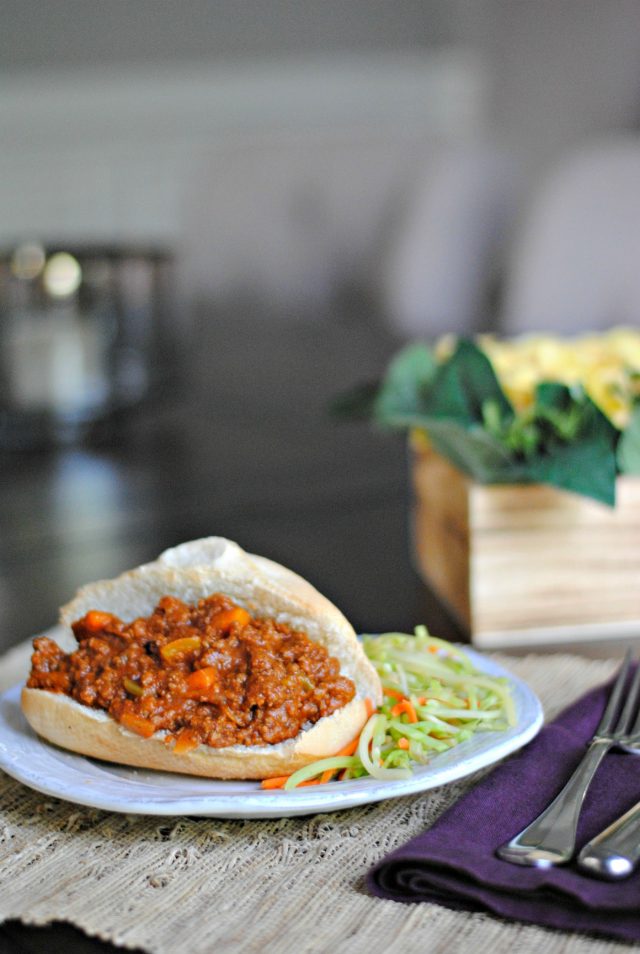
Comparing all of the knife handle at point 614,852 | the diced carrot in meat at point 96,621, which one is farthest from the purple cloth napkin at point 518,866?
the diced carrot in meat at point 96,621

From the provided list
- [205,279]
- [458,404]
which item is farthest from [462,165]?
[458,404]

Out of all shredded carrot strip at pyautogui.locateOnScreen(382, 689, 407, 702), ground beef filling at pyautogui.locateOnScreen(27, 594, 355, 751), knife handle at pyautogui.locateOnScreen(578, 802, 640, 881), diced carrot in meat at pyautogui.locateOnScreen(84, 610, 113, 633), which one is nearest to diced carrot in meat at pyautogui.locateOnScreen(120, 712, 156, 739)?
ground beef filling at pyautogui.locateOnScreen(27, 594, 355, 751)

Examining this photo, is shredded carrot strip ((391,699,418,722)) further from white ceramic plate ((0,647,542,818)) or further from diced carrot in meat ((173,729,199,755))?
diced carrot in meat ((173,729,199,755))

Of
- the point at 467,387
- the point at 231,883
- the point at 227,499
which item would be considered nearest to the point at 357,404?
the point at 467,387

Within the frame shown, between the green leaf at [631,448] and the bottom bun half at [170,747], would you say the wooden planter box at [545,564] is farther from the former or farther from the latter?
the bottom bun half at [170,747]

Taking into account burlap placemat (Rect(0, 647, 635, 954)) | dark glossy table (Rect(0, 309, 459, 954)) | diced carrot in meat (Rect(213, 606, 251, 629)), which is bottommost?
dark glossy table (Rect(0, 309, 459, 954))

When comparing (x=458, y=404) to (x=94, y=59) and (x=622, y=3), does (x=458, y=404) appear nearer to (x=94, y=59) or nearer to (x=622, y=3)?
(x=622, y=3)

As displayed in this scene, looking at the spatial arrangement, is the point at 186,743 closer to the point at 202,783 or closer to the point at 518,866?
the point at 202,783
